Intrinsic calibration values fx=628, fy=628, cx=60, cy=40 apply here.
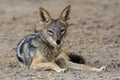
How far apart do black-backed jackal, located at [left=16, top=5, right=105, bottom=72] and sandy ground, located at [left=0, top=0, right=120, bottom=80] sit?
227 millimetres

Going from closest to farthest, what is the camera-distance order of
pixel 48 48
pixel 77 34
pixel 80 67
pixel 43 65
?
1. pixel 43 65
2. pixel 80 67
3. pixel 48 48
4. pixel 77 34

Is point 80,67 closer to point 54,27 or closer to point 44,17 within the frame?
point 54,27

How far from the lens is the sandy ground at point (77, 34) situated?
11.0m

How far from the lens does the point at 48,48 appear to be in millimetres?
11695

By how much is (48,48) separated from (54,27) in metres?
0.42

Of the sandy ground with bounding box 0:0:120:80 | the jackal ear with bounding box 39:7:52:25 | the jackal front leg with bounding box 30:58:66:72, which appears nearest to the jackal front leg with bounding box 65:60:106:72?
the sandy ground with bounding box 0:0:120:80

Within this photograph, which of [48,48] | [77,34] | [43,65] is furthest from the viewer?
[77,34]

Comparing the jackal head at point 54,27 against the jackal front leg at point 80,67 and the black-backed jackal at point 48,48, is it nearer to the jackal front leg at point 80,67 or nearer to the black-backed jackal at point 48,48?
the black-backed jackal at point 48,48

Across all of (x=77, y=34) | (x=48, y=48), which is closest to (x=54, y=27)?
(x=48, y=48)

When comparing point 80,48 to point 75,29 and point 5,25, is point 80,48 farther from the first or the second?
point 5,25

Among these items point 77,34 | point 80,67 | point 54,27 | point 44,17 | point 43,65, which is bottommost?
point 80,67

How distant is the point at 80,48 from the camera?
1374cm

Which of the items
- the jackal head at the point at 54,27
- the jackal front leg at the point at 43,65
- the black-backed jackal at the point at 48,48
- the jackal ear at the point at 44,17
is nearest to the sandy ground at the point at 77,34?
the jackal front leg at the point at 43,65

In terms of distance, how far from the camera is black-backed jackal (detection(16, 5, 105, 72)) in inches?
451
